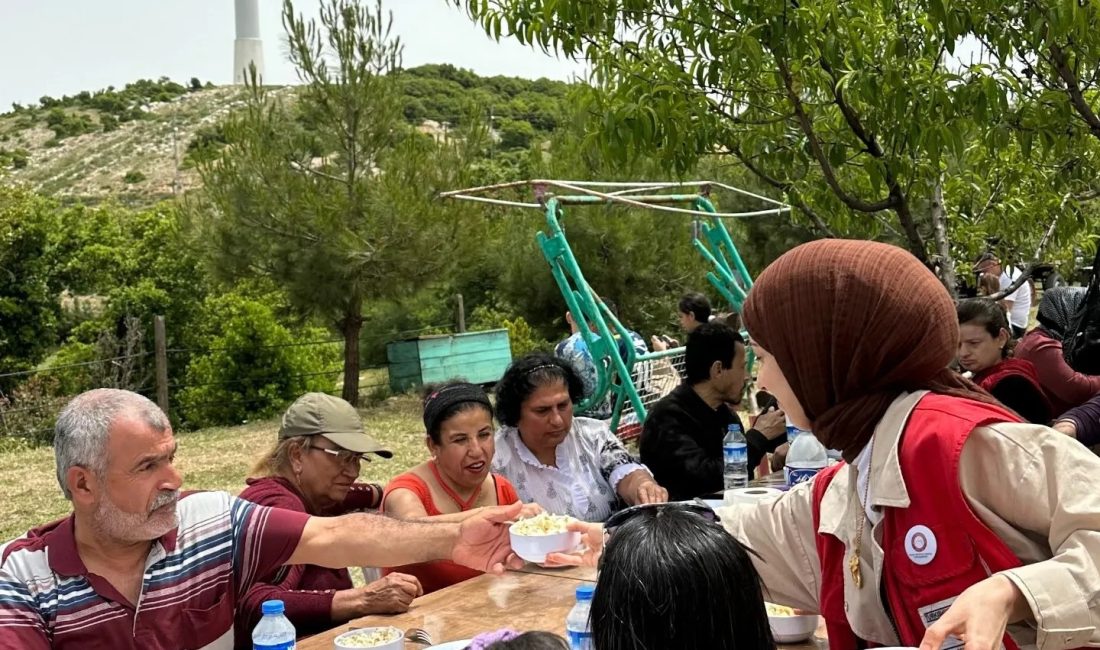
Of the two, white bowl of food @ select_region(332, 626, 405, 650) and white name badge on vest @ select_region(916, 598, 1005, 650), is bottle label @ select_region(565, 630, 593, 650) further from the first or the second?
white name badge on vest @ select_region(916, 598, 1005, 650)

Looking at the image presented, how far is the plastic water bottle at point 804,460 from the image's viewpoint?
396 centimetres

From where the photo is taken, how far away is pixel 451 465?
141 inches

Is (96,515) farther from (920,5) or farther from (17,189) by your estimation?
(17,189)

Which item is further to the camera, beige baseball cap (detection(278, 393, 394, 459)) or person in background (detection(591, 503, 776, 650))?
beige baseball cap (detection(278, 393, 394, 459))

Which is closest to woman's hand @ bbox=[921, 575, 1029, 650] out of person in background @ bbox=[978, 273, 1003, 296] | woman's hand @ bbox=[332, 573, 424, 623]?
woman's hand @ bbox=[332, 573, 424, 623]

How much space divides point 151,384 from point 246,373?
1.44 metres

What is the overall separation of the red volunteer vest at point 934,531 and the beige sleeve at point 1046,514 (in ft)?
0.09

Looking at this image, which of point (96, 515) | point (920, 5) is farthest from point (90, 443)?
point (920, 5)

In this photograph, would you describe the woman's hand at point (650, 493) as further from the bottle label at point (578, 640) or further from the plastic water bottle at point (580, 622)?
the bottle label at point (578, 640)

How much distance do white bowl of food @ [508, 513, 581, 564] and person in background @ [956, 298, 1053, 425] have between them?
2667 mm

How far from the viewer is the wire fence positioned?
45.0ft

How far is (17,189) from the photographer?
63.0ft

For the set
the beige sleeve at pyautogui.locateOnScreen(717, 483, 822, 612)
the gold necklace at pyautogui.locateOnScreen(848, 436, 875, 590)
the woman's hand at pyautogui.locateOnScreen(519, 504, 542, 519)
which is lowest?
the woman's hand at pyautogui.locateOnScreen(519, 504, 542, 519)

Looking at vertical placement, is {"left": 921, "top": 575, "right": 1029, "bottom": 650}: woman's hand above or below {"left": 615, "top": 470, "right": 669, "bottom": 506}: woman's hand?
above
